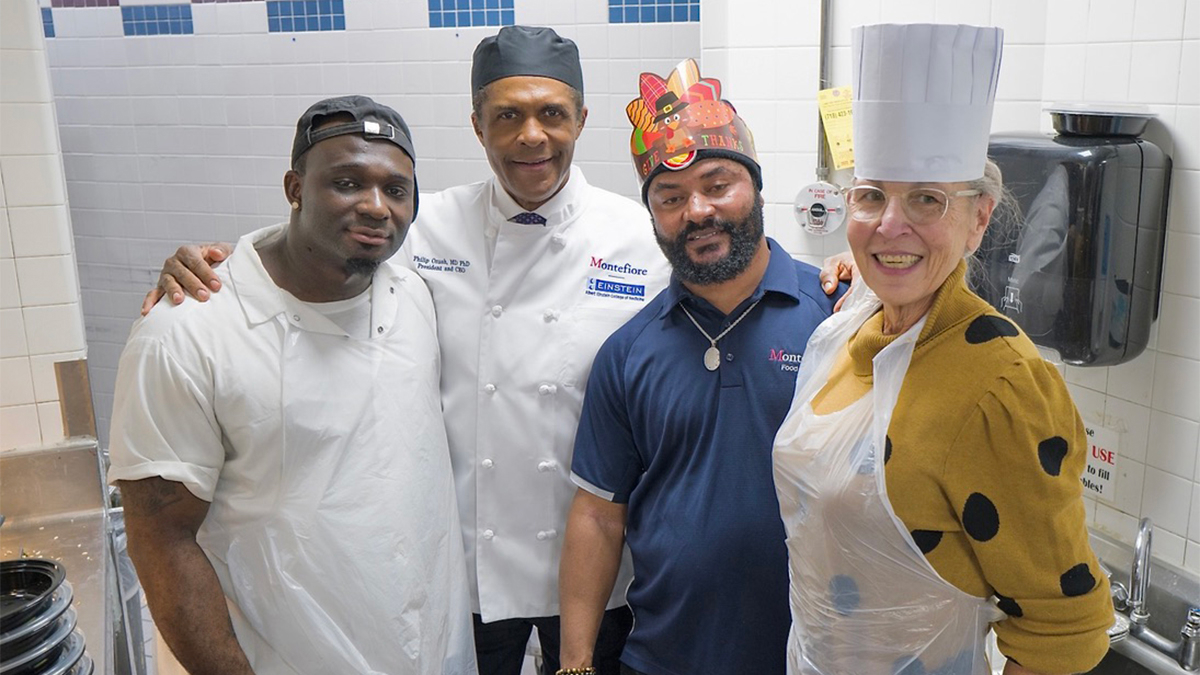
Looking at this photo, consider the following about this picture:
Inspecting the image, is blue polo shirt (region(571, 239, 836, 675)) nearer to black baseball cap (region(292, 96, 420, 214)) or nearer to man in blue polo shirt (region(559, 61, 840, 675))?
man in blue polo shirt (region(559, 61, 840, 675))

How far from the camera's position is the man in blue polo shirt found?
1.72m

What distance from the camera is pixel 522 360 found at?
2.01 m

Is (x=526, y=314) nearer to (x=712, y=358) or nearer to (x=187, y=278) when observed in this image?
(x=712, y=358)

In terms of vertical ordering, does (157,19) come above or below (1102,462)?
above

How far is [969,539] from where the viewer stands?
131 cm

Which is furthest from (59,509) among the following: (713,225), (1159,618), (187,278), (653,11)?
(1159,618)

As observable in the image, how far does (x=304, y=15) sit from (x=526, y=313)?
2.12m

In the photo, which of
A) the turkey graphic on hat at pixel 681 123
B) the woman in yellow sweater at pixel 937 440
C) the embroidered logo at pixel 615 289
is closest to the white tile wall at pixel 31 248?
the embroidered logo at pixel 615 289

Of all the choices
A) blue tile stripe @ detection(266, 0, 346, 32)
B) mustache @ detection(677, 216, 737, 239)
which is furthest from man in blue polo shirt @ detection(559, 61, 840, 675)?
blue tile stripe @ detection(266, 0, 346, 32)

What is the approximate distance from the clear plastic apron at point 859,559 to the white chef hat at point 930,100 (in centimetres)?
23

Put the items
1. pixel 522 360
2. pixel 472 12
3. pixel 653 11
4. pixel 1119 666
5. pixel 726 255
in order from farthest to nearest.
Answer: pixel 472 12 → pixel 653 11 → pixel 1119 666 → pixel 522 360 → pixel 726 255

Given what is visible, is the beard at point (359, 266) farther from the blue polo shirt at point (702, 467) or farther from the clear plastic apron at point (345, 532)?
the blue polo shirt at point (702, 467)

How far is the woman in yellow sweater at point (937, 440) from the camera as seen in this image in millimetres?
1269

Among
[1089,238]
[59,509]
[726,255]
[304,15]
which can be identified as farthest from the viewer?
[304,15]
